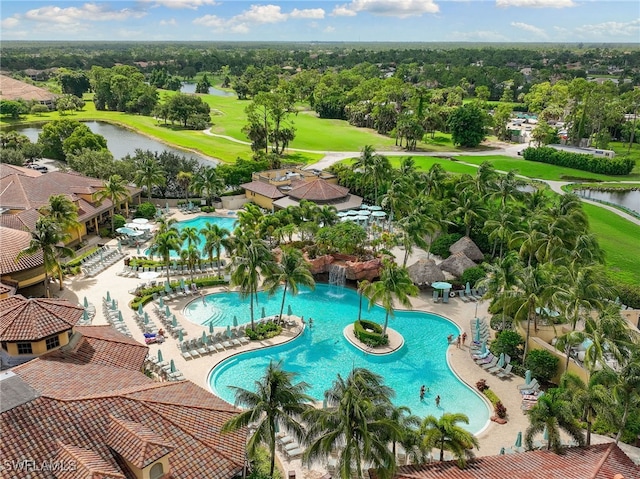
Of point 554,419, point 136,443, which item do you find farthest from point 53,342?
point 554,419

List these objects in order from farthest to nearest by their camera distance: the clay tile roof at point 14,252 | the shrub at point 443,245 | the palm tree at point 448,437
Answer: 1. the shrub at point 443,245
2. the clay tile roof at point 14,252
3. the palm tree at point 448,437

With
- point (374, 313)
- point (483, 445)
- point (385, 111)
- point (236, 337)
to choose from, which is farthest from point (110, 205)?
point (385, 111)

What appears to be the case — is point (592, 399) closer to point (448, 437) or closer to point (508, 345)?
point (448, 437)

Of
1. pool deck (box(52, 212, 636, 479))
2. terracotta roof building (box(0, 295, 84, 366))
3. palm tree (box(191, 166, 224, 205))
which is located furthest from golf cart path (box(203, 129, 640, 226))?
terracotta roof building (box(0, 295, 84, 366))

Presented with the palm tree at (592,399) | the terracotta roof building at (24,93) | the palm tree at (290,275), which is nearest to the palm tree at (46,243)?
the palm tree at (290,275)

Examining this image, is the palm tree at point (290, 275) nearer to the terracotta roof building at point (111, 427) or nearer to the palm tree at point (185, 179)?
the terracotta roof building at point (111, 427)

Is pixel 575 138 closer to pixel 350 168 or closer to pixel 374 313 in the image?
pixel 350 168
